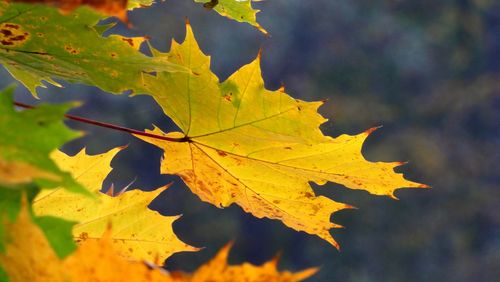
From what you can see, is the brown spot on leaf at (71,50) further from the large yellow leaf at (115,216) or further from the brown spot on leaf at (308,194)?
the brown spot on leaf at (308,194)

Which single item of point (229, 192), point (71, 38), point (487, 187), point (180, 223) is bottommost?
point (180, 223)

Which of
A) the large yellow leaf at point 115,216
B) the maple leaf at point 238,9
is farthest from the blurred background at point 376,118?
the large yellow leaf at point 115,216

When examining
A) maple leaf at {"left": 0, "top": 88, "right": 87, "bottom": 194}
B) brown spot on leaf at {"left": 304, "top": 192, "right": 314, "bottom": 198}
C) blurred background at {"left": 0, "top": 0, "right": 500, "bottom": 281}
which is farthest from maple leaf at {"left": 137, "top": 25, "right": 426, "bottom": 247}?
blurred background at {"left": 0, "top": 0, "right": 500, "bottom": 281}

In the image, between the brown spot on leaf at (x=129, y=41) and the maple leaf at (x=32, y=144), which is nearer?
the maple leaf at (x=32, y=144)

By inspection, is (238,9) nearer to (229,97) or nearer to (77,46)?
(229,97)

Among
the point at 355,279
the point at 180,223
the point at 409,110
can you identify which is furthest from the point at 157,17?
the point at 355,279

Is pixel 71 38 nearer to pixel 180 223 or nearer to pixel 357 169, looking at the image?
pixel 357 169
